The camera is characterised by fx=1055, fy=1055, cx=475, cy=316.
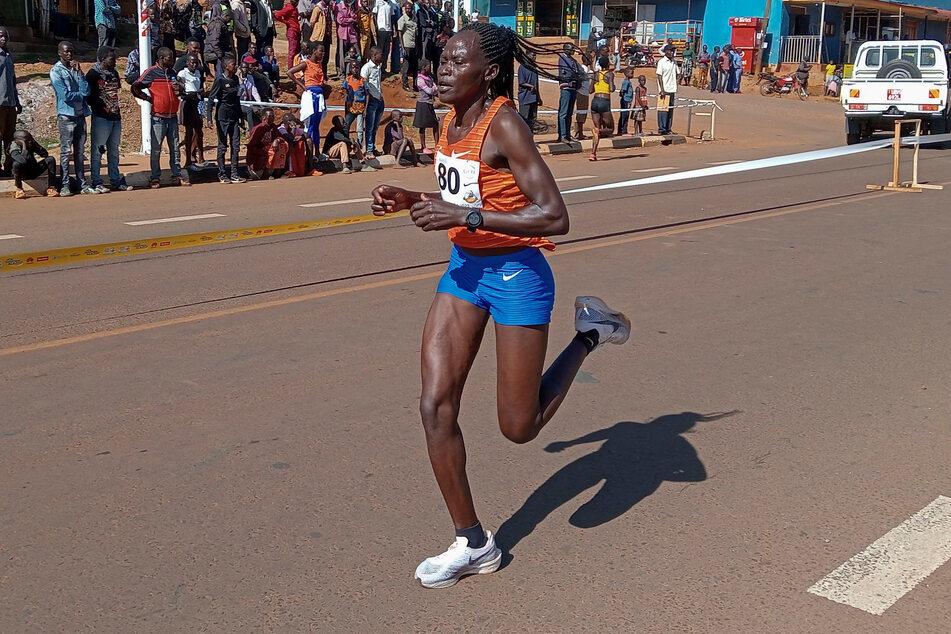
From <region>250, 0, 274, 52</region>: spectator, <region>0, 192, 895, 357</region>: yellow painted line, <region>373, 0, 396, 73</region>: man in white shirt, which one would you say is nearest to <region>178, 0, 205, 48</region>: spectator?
<region>250, 0, 274, 52</region>: spectator

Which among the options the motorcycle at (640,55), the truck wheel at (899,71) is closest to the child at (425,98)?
the truck wheel at (899,71)

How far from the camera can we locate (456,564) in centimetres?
352

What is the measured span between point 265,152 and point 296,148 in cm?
66

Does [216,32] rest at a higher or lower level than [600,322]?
higher

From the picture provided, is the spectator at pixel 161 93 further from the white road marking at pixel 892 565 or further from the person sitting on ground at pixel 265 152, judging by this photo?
the white road marking at pixel 892 565

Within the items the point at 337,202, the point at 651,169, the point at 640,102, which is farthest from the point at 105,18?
the point at 640,102

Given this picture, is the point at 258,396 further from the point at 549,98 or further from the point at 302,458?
the point at 549,98

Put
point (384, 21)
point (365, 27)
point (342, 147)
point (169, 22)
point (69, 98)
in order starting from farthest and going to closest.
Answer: point (365, 27) → point (384, 21) → point (169, 22) → point (342, 147) → point (69, 98)

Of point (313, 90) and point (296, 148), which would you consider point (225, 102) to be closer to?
point (296, 148)

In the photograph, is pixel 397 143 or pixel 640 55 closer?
pixel 397 143

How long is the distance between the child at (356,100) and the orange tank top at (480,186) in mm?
14838

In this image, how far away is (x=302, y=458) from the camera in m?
4.60

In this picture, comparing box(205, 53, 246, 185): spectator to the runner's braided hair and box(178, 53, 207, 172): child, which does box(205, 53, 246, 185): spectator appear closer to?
box(178, 53, 207, 172): child

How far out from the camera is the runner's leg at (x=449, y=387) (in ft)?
11.3
